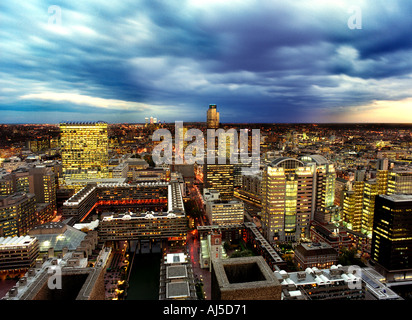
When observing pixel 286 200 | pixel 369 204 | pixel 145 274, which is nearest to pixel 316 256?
pixel 286 200

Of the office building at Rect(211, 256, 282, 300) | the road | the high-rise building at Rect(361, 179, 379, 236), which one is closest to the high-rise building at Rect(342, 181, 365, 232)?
the high-rise building at Rect(361, 179, 379, 236)

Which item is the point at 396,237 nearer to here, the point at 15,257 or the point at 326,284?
the point at 326,284

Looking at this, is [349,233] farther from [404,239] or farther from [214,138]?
[214,138]

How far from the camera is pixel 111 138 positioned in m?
36.5

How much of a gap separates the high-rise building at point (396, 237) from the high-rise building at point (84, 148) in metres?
17.7

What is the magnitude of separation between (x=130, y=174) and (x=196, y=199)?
717 cm

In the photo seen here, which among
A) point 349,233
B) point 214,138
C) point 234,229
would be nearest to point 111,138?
point 214,138

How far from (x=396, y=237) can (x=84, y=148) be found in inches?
785

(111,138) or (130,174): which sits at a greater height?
(111,138)

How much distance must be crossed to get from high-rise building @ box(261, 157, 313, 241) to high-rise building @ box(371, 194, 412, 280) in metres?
3.50

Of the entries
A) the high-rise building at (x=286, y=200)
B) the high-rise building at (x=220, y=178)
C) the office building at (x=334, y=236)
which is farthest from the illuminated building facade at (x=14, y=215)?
the office building at (x=334, y=236)

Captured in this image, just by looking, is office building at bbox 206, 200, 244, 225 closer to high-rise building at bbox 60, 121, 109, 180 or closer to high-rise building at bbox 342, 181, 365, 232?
high-rise building at bbox 342, 181, 365, 232

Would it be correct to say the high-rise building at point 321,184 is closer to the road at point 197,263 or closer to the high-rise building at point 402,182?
the high-rise building at point 402,182
